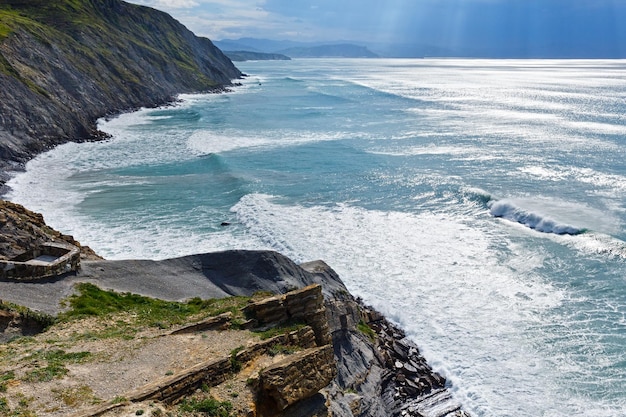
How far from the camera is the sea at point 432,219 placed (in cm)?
2114

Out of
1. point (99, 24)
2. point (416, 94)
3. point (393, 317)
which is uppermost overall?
point (99, 24)

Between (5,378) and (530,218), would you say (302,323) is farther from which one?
(530,218)

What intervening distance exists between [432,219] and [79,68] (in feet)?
195

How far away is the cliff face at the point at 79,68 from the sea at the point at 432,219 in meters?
3.40

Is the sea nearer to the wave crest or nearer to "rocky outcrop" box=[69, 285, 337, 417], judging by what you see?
the wave crest

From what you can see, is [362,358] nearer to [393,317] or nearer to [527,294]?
[393,317]

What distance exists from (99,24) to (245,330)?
4115 inches

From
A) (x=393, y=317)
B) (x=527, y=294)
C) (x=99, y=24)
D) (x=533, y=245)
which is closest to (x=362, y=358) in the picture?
(x=393, y=317)

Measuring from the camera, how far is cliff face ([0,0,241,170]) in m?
54.0

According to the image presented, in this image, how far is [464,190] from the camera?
42188 mm

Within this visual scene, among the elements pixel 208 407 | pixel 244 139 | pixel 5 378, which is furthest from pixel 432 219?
pixel 244 139

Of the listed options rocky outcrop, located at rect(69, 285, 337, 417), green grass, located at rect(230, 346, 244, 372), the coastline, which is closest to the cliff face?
the coastline

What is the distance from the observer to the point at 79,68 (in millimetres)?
74812

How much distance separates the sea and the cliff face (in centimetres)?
340
